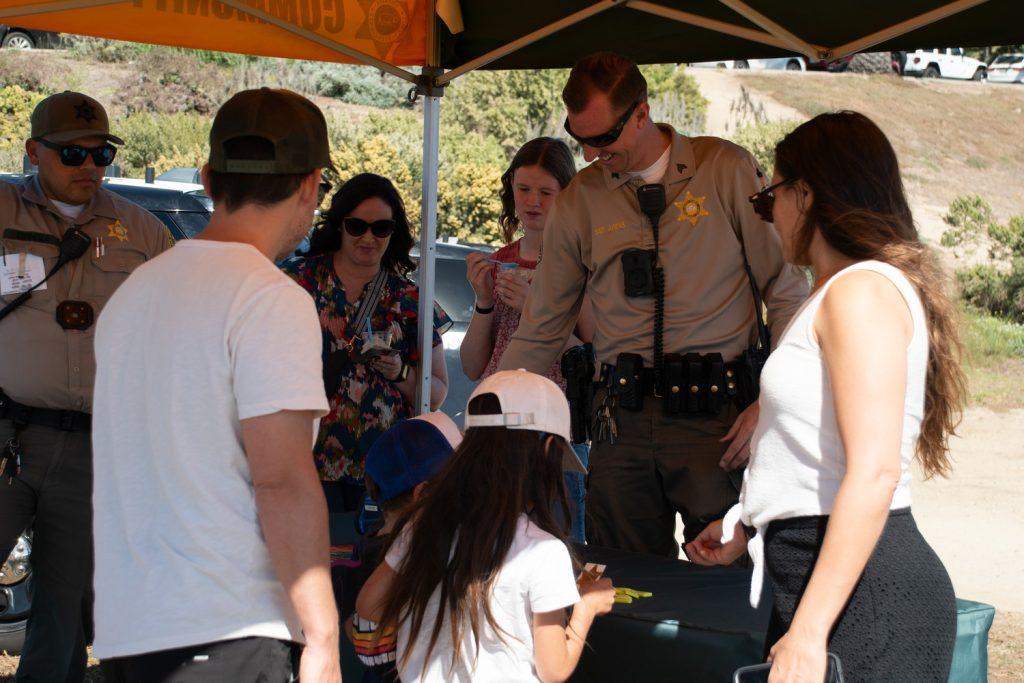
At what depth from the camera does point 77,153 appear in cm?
361

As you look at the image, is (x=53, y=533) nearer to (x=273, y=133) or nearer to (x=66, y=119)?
(x=66, y=119)

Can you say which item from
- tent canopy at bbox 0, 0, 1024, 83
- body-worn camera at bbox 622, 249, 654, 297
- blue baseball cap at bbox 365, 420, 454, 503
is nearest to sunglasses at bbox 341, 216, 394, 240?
tent canopy at bbox 0, 0, 1024, 83

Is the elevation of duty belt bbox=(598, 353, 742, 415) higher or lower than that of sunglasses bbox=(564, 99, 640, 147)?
lower

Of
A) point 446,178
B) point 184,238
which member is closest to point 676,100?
point 446,178

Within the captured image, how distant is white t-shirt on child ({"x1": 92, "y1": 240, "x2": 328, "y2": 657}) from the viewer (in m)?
1.82

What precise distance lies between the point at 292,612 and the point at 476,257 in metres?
2.31

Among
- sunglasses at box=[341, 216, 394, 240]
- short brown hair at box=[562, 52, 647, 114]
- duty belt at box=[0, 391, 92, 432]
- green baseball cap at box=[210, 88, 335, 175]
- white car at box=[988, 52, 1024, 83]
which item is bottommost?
duty belt at box=[0, 391, 92, 432]

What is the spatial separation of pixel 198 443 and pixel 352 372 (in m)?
1.99

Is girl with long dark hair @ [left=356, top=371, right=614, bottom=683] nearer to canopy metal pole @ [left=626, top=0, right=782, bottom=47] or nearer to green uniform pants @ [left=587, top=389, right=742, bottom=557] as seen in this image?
green uniform pants @ [left=587, top=389, right=742, bottom=557]

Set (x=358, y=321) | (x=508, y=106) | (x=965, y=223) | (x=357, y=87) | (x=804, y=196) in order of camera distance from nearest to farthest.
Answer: (x=804, y=196) < (x=358, y=321) < (x=965, y=223) < (x=508, y=106) < (x=357, y=87)

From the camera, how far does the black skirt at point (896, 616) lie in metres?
1.95

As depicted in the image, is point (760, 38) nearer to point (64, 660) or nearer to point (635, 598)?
point (635, 598)

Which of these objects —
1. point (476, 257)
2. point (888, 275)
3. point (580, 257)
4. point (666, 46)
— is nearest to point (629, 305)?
point (580, 257)

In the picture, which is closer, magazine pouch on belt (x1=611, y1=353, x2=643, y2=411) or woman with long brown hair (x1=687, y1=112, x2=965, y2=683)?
woman with long brown hair (x1=687, y1=112, x2=965, y2=683)
